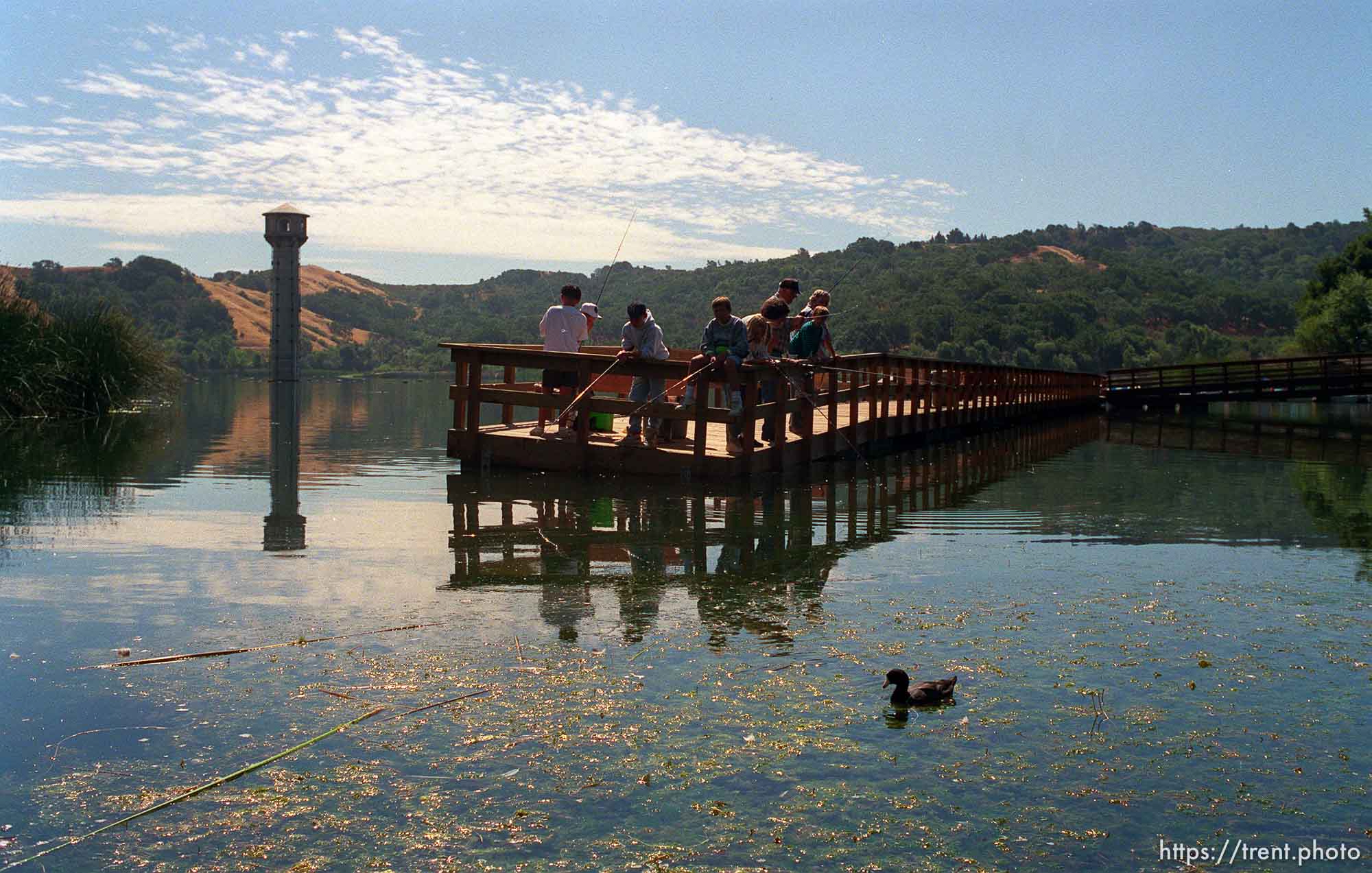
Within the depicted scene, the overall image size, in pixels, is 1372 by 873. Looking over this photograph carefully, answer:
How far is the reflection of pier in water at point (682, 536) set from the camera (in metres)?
7.65

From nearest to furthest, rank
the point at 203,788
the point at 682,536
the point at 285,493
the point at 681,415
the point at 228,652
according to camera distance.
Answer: the point at 203,788 < the point at 228,652 < the point at 682,536 < the point at 285,493 < the point at 681,415

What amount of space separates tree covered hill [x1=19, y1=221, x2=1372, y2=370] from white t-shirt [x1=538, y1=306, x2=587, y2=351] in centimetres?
7660

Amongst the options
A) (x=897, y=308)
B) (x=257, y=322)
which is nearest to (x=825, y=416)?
(x=897, y=308)

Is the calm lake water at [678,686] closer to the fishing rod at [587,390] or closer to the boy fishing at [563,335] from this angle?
the fishing rod at [587,390]

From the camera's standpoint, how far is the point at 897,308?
119 m

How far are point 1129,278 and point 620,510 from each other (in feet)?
481

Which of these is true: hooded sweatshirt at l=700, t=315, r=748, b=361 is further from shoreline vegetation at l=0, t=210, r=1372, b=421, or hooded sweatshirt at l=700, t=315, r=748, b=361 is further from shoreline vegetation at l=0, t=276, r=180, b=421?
shoreline vegetation at l=0, t=210, r=1372, b=421

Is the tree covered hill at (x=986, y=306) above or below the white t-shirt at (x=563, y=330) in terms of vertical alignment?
above

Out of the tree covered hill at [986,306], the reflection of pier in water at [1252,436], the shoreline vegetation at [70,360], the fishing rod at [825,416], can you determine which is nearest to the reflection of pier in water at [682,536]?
the fishing rod at [825,416]

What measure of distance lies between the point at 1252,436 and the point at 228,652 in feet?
97.0

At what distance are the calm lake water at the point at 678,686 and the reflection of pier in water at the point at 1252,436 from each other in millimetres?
12594

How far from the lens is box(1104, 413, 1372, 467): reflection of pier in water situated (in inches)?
947

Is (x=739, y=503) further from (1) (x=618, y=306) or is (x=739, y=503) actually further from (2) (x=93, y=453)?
(1) (x=618, y=306)

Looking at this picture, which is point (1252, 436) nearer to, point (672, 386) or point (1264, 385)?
point (1264, 385)
